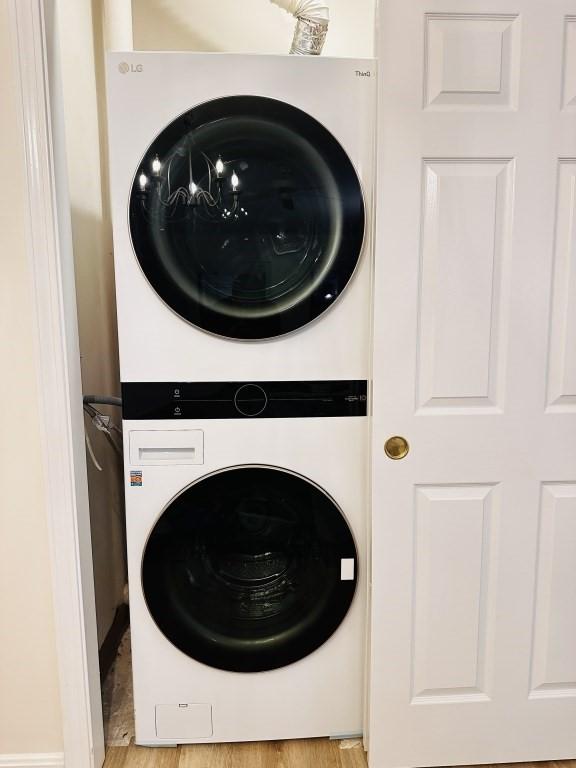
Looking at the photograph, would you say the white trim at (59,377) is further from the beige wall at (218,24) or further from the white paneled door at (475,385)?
the beige wall at (218,24)

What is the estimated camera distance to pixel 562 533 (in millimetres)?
1558

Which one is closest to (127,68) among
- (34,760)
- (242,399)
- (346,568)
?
(242,399)

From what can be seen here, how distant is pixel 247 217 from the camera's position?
1.47 metres

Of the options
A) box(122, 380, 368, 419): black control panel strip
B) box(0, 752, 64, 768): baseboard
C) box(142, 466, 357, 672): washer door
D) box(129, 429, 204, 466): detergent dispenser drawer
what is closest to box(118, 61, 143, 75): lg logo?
box(122, 380, 368, 419): black control panel strip

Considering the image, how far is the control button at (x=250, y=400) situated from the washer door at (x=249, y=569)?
6.2 inches

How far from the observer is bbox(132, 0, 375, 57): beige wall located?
2.31 meters

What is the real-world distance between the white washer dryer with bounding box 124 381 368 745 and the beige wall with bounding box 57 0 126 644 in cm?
40

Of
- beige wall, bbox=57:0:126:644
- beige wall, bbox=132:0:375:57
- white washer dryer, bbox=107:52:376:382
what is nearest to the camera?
white washer dryer, bbox=107:52:376:382

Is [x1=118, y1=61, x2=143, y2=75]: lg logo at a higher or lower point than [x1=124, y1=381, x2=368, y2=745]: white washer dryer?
higher

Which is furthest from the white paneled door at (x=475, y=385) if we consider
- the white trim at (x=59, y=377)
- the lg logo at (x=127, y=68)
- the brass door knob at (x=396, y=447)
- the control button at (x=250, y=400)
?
the white trim at (x=59, y=377)

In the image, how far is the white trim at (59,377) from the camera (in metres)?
1.32

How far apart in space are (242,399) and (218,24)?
1.66 m

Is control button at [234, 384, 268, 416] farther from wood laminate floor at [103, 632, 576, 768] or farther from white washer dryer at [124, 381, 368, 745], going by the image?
wood laminate floor at [103, 632, 576, 768]

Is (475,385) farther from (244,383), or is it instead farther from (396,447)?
(244,383)
